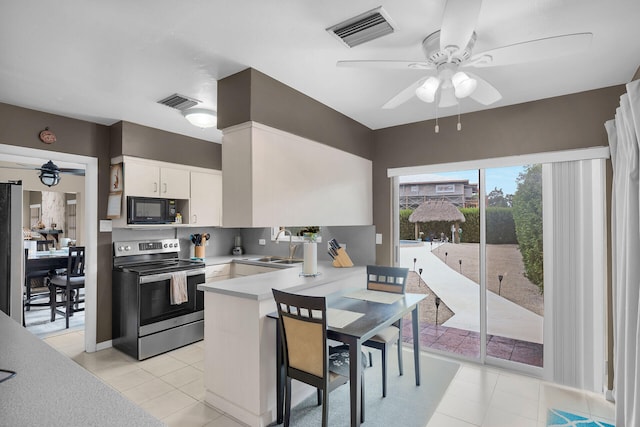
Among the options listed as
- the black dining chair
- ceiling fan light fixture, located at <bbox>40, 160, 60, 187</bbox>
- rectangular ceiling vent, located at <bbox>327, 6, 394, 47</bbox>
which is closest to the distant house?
rectangular ceiling vent, located at <bbox>327, 6, 394, 47</bbox>

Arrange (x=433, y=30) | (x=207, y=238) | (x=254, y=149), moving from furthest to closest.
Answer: (x=207, y=238) < (x=254, y=149) < (x=433, y=30)

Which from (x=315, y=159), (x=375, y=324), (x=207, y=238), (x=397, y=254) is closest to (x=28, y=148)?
(x=207, y=238)

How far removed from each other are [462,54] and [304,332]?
1.81 meters

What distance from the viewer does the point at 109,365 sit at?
10.9ft

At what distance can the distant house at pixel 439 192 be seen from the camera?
11.2ft

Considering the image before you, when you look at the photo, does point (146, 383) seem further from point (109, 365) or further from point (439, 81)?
point (439, 81)

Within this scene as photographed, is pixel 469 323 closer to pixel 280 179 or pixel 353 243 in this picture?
pixel 353 243

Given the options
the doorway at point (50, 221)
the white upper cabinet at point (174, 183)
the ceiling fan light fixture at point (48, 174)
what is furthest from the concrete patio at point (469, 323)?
the doorway at point (50, 221)

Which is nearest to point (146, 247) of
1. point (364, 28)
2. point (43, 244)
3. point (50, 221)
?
point (364, 28)

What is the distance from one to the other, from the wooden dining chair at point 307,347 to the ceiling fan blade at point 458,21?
146 cm

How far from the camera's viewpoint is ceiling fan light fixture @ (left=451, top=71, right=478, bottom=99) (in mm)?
1846

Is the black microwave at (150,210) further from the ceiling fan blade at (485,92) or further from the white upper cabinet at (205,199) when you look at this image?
the ceiling fan blade at (485,92)

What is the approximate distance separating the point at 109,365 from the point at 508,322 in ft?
12.7

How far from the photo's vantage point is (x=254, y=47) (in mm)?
2045
